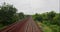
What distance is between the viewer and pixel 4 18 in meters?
28.2

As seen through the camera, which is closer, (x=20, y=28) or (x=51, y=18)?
(x=20, y=28)

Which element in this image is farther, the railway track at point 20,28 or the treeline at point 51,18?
the treeline at point 51,18

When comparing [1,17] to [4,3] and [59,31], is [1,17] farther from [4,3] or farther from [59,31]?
[59,31]

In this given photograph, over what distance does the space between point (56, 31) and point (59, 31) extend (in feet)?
1.36

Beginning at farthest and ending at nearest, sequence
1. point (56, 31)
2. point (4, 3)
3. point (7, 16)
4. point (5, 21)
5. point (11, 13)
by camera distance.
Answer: point (4, 3) → point (11, 13) → point (7, 16) → point (5, 21) → point (56, 31)

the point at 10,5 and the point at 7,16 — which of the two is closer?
the point at 7,16

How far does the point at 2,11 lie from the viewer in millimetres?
29234

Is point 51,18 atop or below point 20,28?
below

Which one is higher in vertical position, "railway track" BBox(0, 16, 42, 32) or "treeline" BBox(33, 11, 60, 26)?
"railway track" BBox(0, 16, 42, 32)

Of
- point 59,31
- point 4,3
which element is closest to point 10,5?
point 4,3

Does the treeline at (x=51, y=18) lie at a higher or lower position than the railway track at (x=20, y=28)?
lower

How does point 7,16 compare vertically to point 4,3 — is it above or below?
below

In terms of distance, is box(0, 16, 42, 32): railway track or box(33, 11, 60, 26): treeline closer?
box(0, 16, 42, 32): railway track

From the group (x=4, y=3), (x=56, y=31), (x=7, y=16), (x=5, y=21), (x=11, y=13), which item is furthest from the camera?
(x=4, y=3)
